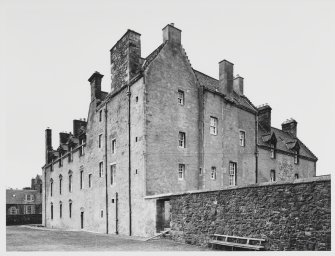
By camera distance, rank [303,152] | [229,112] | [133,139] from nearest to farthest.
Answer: [133,139] < [229,112] < [303,152]

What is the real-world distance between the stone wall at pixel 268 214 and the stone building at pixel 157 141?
13.6 ft

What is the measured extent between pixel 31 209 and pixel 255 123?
176 feet

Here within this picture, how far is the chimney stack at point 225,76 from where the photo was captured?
28.9m

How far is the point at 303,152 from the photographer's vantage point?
129 ft

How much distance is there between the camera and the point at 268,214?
12984mm

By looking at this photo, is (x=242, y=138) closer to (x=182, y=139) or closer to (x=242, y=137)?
(x=242, y=137)

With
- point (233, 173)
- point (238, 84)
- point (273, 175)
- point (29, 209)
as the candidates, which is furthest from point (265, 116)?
point (29, 209)

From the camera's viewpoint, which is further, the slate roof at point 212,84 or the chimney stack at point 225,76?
the chimney stack at point 225,76

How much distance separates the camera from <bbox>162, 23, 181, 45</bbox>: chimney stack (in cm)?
2488

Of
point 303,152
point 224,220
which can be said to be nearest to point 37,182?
point 303,152

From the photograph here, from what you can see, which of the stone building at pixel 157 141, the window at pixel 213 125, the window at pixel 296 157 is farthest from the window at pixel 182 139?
the window at pixel 296 157

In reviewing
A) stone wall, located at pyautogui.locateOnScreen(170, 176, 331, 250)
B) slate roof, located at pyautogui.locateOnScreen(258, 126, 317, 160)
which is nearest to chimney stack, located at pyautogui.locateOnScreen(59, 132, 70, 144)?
slate roof, located at pyautogui.locateOnScreen(258, 126, 317, 160)

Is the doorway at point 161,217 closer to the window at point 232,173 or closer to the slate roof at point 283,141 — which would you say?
the window at point 232,173

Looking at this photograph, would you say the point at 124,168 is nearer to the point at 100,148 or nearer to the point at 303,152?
the point at 100,148
